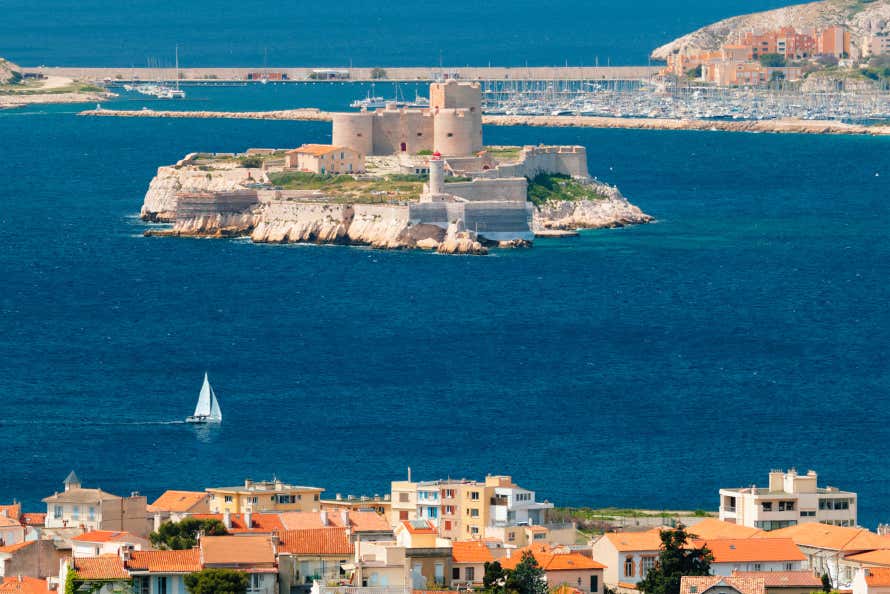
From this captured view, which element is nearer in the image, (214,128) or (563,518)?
(563,518)

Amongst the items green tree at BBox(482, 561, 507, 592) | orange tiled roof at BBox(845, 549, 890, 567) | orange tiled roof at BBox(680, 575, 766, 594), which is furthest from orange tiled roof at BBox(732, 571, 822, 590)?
green tree at BBox(482, 561, 507, 592)

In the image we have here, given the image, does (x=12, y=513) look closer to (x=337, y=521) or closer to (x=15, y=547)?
(x=15, y=547)

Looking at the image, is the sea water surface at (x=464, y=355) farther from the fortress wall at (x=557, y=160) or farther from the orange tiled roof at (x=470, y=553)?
the orange tiled roof at (x=470, y=553)

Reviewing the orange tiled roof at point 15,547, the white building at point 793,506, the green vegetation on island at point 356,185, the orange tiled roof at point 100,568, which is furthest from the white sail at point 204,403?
the green vegetation on island at point 356,185

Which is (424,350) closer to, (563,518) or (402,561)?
(563,518)

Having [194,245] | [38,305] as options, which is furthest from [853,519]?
[194,245]

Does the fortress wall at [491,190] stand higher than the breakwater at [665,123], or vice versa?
the breakwater at [665,123]
